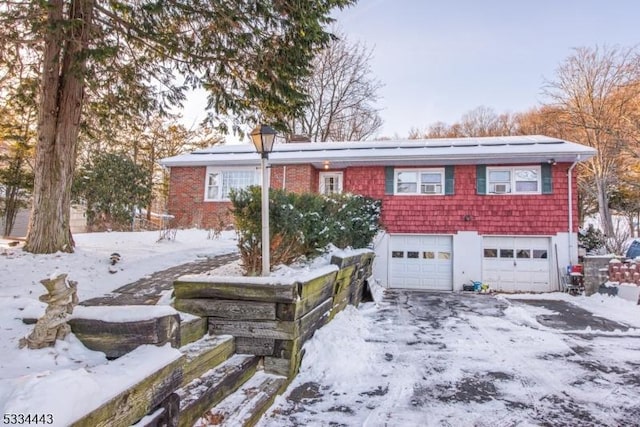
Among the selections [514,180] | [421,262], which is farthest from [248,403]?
[514,180]

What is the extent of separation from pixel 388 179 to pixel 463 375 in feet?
29.4

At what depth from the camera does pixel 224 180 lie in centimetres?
1398

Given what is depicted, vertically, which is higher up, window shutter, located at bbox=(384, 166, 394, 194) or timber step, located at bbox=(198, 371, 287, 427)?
window shutter, located at bbox=(384, 166, 394, 194)

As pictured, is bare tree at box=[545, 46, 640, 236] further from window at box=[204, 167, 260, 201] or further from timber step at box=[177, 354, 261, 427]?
timber step at box=[177, 354, 261, 427]

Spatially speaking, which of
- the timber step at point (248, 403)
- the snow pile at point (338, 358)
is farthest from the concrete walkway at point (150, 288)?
the snow pile at point (338, 358)

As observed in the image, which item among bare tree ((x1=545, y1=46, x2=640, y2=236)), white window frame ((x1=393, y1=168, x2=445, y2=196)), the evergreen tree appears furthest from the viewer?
bare tree ((x1=545, y1=46, x2=640, y2=236))

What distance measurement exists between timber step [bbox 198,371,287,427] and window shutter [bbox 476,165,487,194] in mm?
10245

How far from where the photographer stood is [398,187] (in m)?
12.3

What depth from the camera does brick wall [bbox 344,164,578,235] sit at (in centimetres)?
1130

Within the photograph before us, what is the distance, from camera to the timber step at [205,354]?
2537mm

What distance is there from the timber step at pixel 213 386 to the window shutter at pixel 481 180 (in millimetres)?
10310

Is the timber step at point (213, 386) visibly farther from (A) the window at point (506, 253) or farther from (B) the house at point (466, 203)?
(A) the window at point (506, 253)

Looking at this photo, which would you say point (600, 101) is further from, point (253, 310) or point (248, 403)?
point (248, 403)

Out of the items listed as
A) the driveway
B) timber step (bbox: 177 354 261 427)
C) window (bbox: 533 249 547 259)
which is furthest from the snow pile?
window (bbox: 533 249 547 259)
